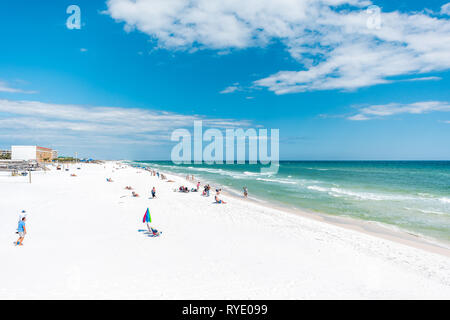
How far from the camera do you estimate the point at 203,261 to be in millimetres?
7812

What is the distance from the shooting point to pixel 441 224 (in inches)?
571

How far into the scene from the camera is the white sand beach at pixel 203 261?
6.04 meters

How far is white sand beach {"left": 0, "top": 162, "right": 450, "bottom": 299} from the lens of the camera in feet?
19.8

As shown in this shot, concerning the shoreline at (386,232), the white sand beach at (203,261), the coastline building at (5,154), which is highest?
the coastline building at (5,154)

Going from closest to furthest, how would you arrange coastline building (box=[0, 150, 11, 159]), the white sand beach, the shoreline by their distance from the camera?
the white sand beach < the shoreline < coastline building (box=[0, 150, 11, 159])

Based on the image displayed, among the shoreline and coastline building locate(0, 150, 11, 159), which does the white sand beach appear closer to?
the shoreline

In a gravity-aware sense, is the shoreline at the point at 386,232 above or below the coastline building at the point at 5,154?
below

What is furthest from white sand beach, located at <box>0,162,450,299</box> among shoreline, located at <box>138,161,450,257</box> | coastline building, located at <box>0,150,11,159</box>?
coastline building, located at <box>0,150,11,159</box>

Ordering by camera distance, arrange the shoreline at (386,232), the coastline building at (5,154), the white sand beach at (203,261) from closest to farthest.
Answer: the white sand beach at (203,261) → the shoreline at (386,232) → the coastline building at (5,154)

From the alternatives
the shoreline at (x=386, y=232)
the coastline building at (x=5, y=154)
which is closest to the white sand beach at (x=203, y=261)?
the shoreline at (x=386, y=232)

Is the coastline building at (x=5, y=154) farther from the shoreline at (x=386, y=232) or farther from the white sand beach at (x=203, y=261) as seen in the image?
the shoreline at (x=386, y=232)

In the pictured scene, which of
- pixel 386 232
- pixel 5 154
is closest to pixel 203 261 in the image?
pixel 386 232
